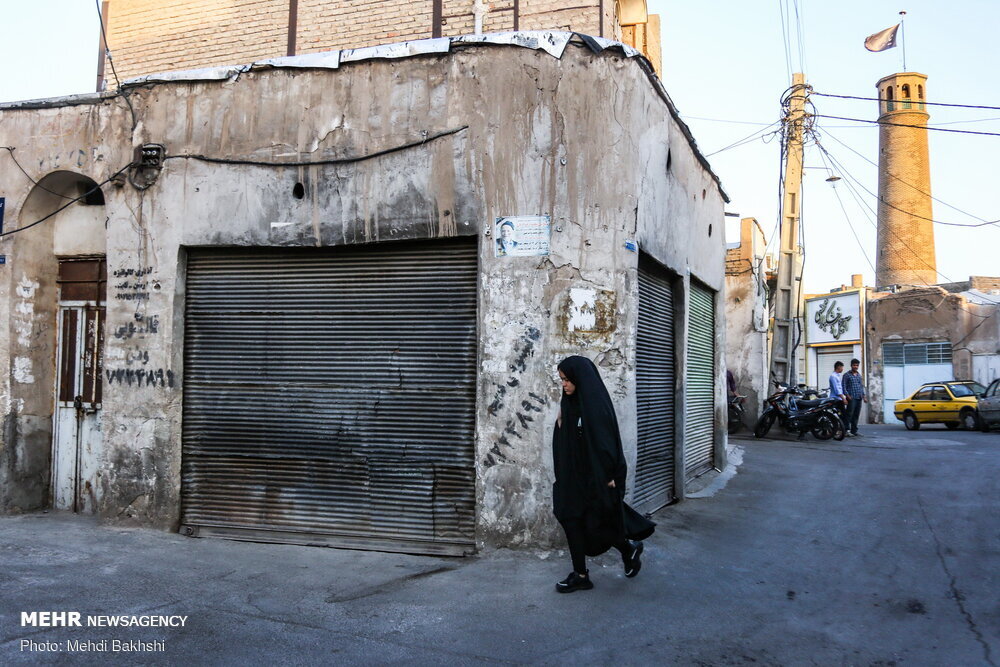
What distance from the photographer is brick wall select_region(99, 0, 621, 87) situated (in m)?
8.82

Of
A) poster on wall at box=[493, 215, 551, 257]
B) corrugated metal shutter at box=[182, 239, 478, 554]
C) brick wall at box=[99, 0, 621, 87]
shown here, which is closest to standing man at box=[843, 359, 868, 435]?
brick wall at box=[99, 0, 621, 87]

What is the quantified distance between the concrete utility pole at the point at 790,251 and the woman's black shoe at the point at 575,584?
14003 mm

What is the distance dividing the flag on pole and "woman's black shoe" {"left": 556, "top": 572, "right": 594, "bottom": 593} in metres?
33.3

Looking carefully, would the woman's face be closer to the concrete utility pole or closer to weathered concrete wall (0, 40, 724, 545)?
weathered concrete wall (0, 40, 724, 545)

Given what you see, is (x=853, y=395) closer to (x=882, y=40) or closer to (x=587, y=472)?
(x=587, y=472)

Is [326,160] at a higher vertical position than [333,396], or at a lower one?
higher

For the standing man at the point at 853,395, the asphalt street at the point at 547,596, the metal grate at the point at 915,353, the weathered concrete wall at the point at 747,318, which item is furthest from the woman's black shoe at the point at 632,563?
the metal grate at the point at 915,353

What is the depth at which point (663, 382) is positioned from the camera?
26.8 ft

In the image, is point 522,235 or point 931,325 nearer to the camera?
point 522,235

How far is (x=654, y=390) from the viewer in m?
7.82

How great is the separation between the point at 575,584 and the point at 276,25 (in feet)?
26.3

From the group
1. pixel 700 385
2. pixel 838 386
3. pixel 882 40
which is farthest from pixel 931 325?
pixel 700 385

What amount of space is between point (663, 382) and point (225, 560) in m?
4.77

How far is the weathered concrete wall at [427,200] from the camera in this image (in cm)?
595
